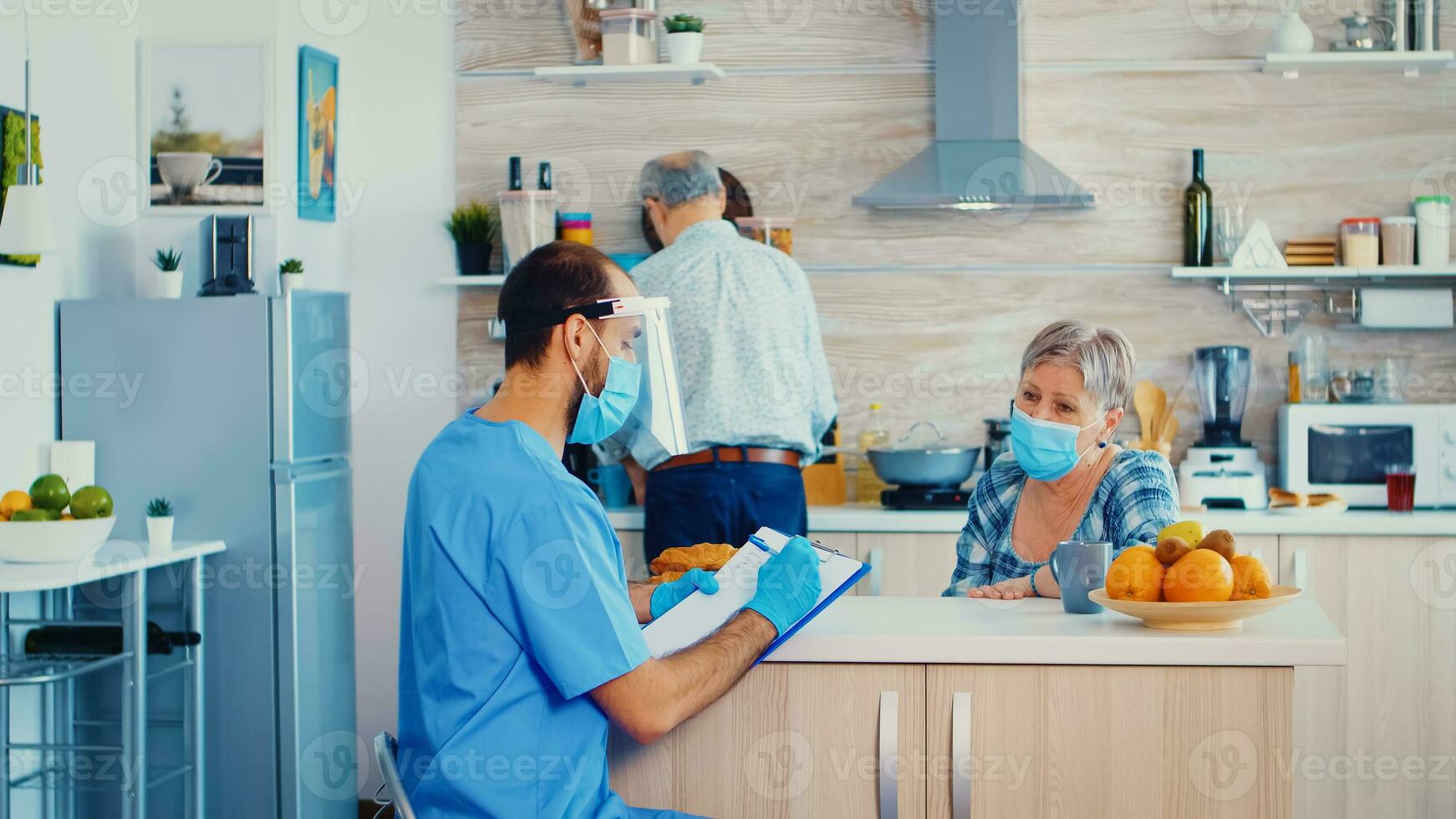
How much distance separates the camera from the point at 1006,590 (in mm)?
2148

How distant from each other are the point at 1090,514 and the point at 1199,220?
1.94m

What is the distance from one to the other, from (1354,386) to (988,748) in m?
2.63

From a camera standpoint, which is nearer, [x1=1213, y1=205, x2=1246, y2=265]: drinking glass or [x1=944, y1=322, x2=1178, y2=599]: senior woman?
[x1=944, y1=322, x2=1178, y2=599]: senior woman

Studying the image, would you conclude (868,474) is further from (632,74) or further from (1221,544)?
(1221,544)

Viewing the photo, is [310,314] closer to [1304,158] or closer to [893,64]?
[893,64]

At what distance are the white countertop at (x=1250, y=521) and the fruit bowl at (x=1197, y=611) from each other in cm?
181

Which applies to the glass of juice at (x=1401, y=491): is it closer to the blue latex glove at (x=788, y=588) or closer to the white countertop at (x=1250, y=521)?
the white countertop at (x=1250, y=521)

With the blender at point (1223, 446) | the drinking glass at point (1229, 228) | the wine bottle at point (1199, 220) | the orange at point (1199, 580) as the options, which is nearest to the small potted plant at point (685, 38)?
the wine bottle at point (1199, 220)

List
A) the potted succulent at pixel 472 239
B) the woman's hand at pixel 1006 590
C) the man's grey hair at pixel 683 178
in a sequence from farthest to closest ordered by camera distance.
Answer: the potted succulent at pixel 472 239, the man's grey hair at pixel 683 178, the woman's hand at pixel 1006 590

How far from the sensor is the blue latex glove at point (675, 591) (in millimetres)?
1847

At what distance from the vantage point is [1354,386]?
3.87 m

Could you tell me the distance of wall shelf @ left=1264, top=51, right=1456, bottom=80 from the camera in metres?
3.78

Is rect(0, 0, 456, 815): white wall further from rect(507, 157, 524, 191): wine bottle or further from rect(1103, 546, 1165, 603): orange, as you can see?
rect(1103, 546, 1165, 603): orange

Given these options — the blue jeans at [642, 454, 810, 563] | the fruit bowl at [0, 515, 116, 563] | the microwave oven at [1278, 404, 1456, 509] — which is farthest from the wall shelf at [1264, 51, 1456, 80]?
the fruit bowl at [0, 515, 116, 563]
